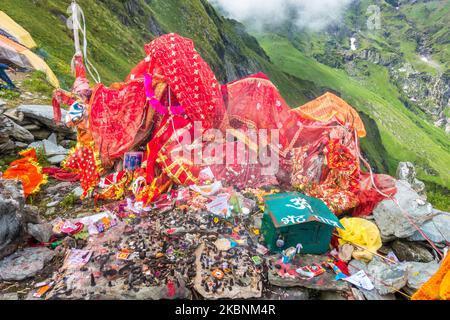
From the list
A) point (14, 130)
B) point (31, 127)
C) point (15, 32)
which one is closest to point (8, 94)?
point (31, 127)

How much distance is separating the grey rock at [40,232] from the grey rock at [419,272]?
580cm

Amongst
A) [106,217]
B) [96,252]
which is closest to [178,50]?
[106,217]

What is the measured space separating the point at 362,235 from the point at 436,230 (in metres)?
1.39

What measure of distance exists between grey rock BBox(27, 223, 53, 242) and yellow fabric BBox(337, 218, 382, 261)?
504 centimetres

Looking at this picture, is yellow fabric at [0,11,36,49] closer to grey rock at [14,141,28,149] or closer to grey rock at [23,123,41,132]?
grey rock at [23,123,41,132]

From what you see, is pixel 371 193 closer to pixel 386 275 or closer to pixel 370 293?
pixel 386 275

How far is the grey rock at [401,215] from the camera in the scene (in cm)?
526

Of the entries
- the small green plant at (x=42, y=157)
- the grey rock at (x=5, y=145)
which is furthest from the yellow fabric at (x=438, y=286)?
the grey rock at (x=5, y=145)

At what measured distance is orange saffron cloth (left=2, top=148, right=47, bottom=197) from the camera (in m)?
6.49

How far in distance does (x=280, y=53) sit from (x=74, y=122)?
164420mm
